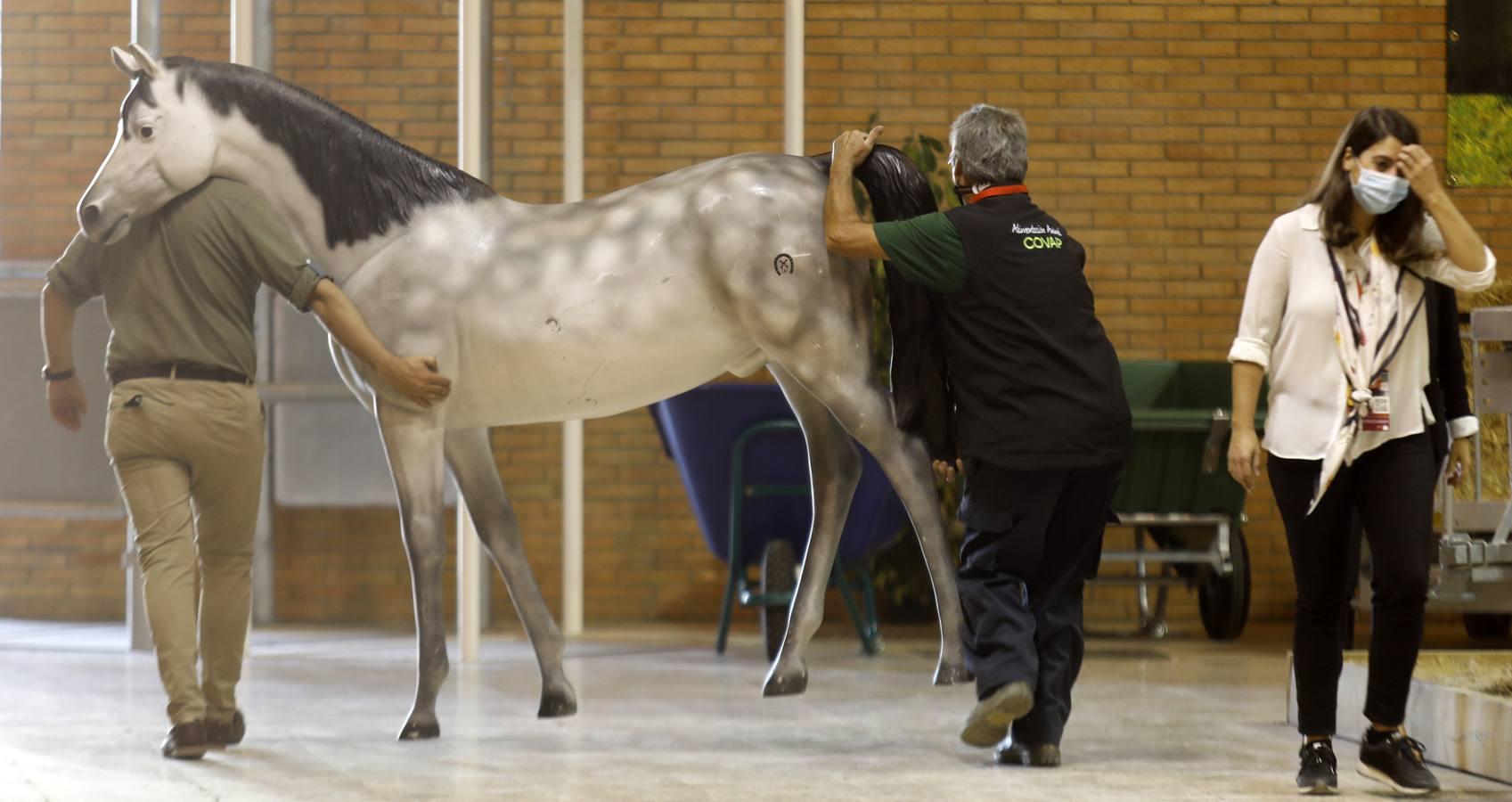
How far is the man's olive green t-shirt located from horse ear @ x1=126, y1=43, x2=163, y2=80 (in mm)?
292

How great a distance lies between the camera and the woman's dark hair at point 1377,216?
329cm

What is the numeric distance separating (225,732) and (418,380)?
94 centimetres

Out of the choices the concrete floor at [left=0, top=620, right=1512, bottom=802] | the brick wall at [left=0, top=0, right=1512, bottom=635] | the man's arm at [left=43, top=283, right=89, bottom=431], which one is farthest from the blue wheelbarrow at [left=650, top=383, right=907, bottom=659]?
the man's arm at [left=43, top=283, right=89, bottom=431]

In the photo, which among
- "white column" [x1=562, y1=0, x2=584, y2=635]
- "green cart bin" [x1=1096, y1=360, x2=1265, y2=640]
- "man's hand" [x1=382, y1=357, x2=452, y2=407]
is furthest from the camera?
"white column" [x1=562, y1=0, x2=584, y2=635]

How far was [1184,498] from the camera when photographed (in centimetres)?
658

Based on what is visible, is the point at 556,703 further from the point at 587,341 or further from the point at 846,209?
the point at 846,209

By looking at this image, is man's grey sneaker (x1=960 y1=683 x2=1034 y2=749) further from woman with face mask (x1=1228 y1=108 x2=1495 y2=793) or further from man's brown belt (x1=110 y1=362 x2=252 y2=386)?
man's brown belt (x1=110 y1=362 x2=252 y2=386)

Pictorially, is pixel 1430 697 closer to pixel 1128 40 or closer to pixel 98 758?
pixel 98 758

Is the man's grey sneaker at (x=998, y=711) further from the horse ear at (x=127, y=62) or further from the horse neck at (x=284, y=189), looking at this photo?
the horse ear at (x=127, y=62)

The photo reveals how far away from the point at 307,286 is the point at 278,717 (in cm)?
136

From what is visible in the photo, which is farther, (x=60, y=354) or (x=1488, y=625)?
(x=1488, y=625)

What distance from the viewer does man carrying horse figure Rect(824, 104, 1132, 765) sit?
3.62 m

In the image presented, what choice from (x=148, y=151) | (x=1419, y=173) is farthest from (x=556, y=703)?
(x=1419, y=173)

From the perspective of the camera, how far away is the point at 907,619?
7191mm
